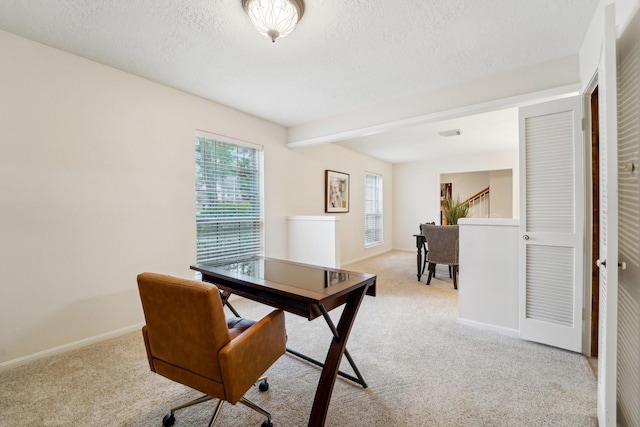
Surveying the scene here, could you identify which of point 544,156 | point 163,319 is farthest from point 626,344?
point 163,319

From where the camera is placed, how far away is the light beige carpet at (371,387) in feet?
4.97

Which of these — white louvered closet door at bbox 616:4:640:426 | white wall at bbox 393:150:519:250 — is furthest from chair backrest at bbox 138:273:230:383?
white wall at bbox 393:150:519:250

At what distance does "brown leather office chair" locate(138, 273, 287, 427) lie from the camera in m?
1.17

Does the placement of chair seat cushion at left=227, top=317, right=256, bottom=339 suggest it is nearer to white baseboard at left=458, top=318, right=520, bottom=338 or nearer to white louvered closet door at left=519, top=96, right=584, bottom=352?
white baseboard at left=458, top=318, right=520, bottom=338

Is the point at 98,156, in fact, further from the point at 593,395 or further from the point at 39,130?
the point at 593,395

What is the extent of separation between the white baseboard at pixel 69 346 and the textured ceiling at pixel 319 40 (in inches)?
93.0

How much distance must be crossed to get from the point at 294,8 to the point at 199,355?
1942mm

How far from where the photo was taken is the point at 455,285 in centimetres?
399

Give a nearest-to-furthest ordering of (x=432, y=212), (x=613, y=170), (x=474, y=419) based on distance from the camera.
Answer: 1. (x=613, y=170)
2. (x=474, y=419)
3. (x=432, y=212)

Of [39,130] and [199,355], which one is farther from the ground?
[39,130]

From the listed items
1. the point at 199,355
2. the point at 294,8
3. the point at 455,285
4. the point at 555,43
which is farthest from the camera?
the point at 455,285

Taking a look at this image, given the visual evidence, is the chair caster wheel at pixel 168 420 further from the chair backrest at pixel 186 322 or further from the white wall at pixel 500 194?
the white wall at pixel 500 194

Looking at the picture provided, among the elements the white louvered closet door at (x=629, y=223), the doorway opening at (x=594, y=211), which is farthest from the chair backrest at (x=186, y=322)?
the doorway opening at (x=594, y=211)

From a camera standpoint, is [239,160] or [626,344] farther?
[239,160]
